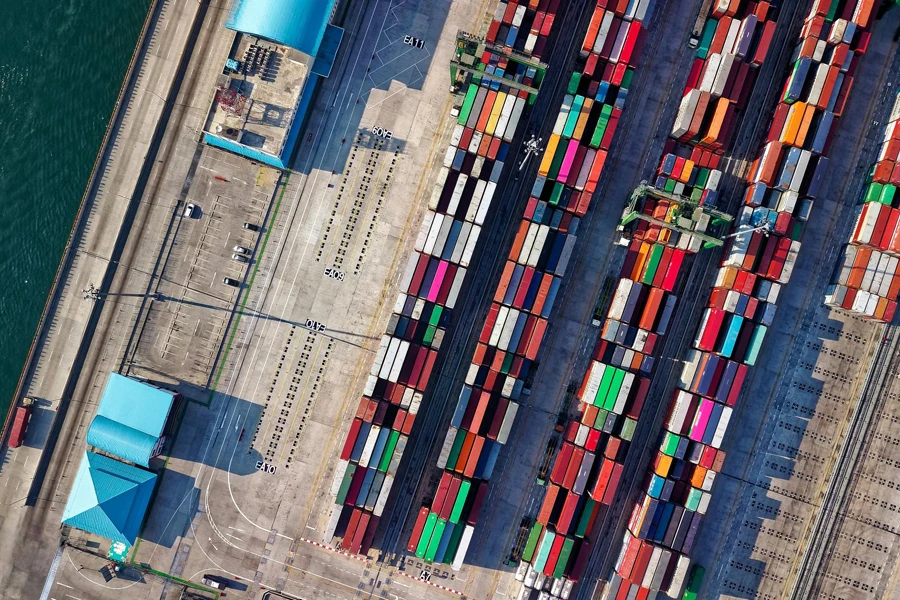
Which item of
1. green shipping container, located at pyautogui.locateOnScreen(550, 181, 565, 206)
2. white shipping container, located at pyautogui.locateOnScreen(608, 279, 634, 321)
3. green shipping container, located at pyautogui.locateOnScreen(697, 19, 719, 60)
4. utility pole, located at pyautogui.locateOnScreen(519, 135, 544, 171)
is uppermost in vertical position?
green shipping container, located at pyautogui.locateOnScreen(697, 19, 719, 60)

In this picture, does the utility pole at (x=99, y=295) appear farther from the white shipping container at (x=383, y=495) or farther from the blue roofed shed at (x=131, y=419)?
the white shipping container at (x=383, y=495)

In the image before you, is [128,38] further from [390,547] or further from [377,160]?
[390,547]

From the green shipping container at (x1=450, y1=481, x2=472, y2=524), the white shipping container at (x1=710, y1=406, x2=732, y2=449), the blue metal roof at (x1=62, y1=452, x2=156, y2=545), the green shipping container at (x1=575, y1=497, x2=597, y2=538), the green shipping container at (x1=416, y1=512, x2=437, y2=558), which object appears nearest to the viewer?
the white shipping container at (x1=710, y1=406, x2=732, y2=449)

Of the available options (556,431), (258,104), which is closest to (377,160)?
(258,104)

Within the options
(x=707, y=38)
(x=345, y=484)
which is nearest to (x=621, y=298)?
(x=707, y=38)

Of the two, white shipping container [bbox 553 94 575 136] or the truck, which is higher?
white shipping container [bbox 553 94 575 136]

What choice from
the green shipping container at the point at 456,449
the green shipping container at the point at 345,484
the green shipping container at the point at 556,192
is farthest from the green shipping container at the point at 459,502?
the green shipping container at the point at 556,192

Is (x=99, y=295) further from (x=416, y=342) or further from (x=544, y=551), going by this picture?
(x=544, y=551)

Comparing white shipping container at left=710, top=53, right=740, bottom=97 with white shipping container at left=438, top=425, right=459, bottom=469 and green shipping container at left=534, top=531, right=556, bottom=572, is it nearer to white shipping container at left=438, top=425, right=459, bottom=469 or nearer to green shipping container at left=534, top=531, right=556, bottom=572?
white shipping container at left=438, top=425, right=459, bottom=469

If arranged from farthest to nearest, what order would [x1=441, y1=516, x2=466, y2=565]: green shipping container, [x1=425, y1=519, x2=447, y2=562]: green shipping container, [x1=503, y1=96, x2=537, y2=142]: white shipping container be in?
1. [x1=441, y1=516, x2=466, y2=565]: green shipping container
2. [x1=425, y1=519, x2=447, y2=562]: green shipping container
3. [x1=503, y1=96, x2=537, y2=142]: white shipping container

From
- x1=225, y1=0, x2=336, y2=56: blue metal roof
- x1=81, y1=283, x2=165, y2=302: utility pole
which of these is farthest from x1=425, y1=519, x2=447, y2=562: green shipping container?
x1=225, y1=0, x2=336, y2=56: blue metal roof
